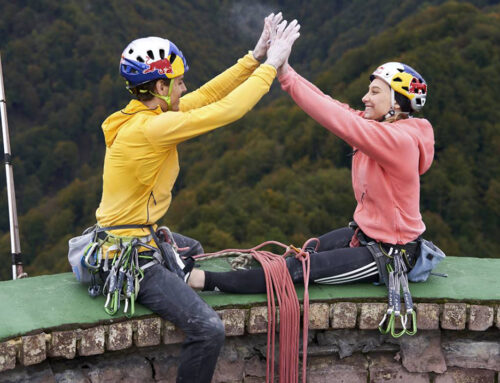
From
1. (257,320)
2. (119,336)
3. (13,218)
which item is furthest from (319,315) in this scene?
(13,218)

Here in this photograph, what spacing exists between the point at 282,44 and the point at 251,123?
149ft

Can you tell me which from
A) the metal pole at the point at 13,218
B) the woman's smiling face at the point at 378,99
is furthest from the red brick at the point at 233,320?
the metal pole at the point at 13,218

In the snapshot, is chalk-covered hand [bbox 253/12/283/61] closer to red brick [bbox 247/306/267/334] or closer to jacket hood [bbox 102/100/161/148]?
jacket hood [bbox 102/100/161/148]

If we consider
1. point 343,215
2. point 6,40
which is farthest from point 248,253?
point 6,40

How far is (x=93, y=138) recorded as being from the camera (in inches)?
2601

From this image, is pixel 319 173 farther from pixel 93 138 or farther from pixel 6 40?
pixel 6 40

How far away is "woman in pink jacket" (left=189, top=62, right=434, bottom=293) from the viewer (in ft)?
13.7

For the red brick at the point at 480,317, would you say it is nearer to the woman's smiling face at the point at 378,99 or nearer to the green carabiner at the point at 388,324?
the green carabiner at the point at 388,324

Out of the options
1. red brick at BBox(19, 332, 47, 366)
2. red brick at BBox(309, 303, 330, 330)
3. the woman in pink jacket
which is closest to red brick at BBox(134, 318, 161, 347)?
the woman in pink jacket

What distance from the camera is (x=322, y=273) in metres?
4.34

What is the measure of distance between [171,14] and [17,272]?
77.9 metres

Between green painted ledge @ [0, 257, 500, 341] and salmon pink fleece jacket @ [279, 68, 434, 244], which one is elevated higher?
salmon pink fleece jacket @ [279, 68, 434, 244]

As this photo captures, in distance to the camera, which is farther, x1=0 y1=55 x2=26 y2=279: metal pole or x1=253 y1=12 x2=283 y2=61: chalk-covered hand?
x1=0 y1=55 x2=26 y2=279: metal pole

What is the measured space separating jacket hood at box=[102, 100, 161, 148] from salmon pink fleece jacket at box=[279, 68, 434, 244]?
847 mm
